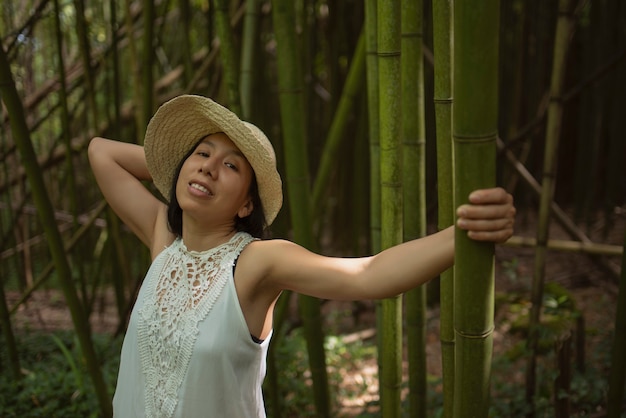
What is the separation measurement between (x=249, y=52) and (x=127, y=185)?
1.89ft

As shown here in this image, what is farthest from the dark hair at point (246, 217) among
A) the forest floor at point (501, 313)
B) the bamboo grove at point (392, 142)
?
the forest floor at point (501, 313)

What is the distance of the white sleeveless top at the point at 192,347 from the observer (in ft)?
3.68

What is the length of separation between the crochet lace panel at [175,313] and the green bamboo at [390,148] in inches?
10.1

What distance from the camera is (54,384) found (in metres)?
2.42

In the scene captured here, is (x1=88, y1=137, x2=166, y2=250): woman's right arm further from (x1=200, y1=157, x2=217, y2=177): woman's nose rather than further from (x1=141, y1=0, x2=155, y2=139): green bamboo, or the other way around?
(x1=141, y1=0, x2=155, y2=139): green bamboo

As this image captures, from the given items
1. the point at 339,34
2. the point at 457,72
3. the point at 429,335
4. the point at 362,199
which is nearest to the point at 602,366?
the point at 429,335

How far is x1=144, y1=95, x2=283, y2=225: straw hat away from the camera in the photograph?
1160 mm

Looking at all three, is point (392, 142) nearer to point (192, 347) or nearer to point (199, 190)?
point (199, 190)

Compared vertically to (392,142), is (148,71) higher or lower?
higher

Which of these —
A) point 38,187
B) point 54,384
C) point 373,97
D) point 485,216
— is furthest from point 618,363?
point 54,384

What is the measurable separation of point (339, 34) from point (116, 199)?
1.92m

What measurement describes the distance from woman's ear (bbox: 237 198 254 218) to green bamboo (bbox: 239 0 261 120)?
54 centimetres

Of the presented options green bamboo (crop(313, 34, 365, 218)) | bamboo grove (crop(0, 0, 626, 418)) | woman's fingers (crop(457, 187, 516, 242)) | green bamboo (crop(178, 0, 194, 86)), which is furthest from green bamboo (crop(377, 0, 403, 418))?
green bamboo (crop(178, 0, 194, 86))

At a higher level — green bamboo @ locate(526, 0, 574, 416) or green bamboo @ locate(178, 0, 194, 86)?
green bamboo @ locate(178, 0, 194, 86)
